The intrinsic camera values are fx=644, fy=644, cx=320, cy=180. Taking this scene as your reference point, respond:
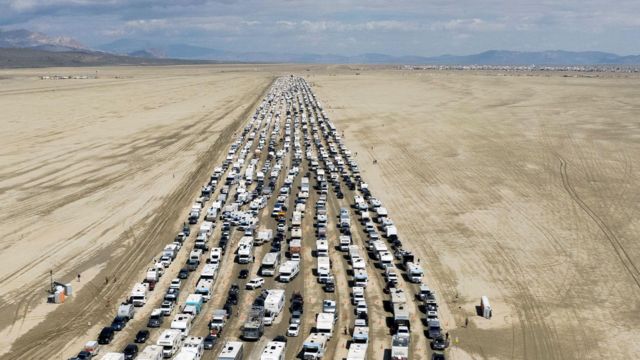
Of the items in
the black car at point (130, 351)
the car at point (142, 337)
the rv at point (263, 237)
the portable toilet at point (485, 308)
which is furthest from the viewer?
the rv at point (263, 237)

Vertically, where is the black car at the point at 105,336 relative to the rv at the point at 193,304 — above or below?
below

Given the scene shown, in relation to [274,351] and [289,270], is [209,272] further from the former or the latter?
[274,351]

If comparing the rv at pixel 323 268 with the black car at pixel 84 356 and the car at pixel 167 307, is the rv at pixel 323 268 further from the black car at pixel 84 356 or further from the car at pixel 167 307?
the black car at pixel 84 356

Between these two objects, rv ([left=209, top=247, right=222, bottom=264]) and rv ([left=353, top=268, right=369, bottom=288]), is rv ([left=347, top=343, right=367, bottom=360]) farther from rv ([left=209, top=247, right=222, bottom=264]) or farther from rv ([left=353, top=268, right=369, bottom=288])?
rv ([left=209, top=247, right=222, bottom=264])

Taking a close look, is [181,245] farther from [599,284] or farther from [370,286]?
[599,284]

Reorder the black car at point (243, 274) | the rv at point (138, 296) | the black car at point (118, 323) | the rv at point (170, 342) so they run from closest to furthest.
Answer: the rv at point (170, 342) → the black car at point (118, 323) → the rv at point (138, 296) → the black car at point (243, 274)

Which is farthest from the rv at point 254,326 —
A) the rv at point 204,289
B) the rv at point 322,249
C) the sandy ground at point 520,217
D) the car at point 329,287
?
the rv at point 322,249

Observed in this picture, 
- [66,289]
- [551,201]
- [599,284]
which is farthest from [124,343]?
[551,201]
